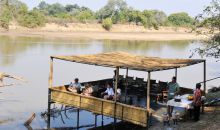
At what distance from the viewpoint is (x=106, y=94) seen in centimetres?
1912

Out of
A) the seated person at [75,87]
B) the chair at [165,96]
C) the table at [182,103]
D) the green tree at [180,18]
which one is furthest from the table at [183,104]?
the green tree at [180,18]

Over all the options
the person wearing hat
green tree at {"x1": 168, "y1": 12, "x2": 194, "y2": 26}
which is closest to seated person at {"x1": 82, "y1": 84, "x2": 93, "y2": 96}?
the person wearing hat

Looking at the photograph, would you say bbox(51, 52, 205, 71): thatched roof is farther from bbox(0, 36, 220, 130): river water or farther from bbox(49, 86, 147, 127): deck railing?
bbox(0, 36, 220, 130): river water

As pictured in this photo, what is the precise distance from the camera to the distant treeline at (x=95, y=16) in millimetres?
89863

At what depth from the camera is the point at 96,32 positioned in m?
106

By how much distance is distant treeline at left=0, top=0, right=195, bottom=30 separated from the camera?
89.9 meters

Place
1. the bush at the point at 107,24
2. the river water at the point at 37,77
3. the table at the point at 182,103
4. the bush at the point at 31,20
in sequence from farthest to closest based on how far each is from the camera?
the bush at the point at 107,24 < the bush at the point at 31,20 < the river water at the point at 37,77 < the table at the point at 182,103

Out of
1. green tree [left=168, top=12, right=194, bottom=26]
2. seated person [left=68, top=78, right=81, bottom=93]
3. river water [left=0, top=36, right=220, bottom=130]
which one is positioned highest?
green tree [left=168, top=12, right=194, bottom=26]

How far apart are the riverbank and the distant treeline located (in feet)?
5.01

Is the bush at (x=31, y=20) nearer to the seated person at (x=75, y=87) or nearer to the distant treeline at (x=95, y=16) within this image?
the distant treeline at (x=95, y=16)

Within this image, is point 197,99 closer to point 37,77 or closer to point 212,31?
point 212,31

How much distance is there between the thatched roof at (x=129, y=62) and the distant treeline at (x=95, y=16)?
42.9 meters

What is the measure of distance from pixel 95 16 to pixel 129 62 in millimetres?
112774

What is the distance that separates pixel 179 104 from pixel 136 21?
10363 cm
